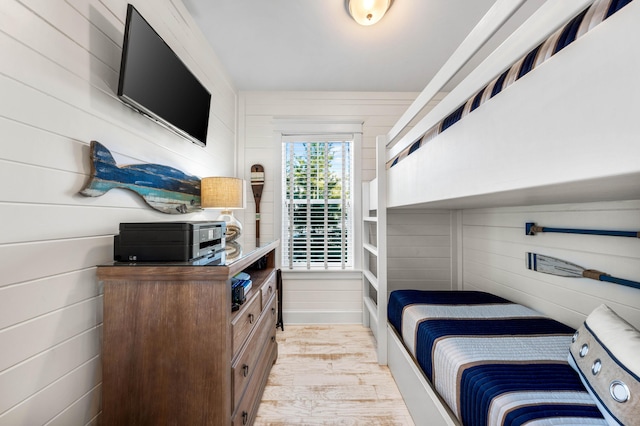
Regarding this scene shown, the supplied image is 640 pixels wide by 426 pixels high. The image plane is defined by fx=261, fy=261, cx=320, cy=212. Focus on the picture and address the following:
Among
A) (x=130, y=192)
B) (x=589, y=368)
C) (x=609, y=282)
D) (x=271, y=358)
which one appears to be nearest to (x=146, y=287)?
(x=130, y=192)

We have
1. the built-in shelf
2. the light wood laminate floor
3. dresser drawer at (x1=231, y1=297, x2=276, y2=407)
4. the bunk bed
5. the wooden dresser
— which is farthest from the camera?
the built-in shelf

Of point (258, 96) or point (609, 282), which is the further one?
point (258, 96)

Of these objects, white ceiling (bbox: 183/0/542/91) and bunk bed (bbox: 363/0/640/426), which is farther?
white ceiling (bbox: 183/0/542/91)

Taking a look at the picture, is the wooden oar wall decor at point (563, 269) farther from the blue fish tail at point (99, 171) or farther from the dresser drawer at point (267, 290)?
the blue fish tail at point (99, 171)

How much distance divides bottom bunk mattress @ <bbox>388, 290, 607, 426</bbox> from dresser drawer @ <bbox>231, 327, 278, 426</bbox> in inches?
35.8

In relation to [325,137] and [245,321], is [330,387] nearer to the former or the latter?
[245,321]

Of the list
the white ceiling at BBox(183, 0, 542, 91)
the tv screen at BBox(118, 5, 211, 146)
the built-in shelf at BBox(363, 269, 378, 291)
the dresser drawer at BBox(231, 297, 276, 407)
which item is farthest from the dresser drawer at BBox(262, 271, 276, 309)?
the white ceiling at BBox(183, 0, 542, 91)

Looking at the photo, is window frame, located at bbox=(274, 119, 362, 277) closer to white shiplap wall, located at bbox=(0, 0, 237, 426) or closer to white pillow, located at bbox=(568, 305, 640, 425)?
white shiplap wall, located at bbox=(0, 0, 237, 426)

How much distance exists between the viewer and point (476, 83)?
99 centimetres

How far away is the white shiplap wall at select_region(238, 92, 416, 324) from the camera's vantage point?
9.26 ft

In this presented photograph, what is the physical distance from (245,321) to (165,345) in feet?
1.14

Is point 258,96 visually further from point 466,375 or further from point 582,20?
point 466,375

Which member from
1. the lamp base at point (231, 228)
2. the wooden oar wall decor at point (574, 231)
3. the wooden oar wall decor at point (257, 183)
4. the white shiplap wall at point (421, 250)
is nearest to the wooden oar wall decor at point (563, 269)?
the wooden oar wall decor at point (574, 231)

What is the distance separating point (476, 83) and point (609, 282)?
1.31m
